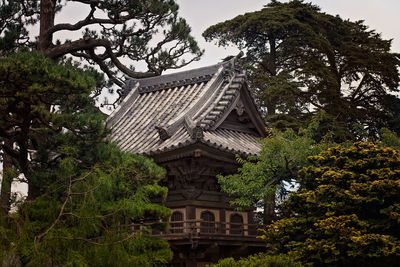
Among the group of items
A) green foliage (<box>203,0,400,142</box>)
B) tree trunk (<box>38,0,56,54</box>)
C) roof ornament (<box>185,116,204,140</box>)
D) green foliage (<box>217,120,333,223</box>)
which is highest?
green foliage (<box>203,0,400,142</box>)

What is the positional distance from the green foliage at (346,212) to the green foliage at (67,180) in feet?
15.3

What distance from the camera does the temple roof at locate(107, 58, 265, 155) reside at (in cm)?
1917

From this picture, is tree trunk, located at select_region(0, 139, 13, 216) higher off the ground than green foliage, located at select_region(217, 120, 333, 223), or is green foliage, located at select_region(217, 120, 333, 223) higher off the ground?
green foliage, located at select_region(217, 120, 333, 223)

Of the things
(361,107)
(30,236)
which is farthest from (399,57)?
(30,236)

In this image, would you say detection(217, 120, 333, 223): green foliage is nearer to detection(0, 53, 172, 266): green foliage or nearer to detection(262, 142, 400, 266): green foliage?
detection(262, 142, 400, 266): green foliage

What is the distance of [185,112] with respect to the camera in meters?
20.7

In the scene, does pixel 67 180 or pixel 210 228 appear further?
pixel 210 228

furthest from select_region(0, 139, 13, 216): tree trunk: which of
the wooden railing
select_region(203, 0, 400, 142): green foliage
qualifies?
select_region(203, 0, 400, 142): green foliage

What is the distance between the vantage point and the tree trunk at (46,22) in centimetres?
1517

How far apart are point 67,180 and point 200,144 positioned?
6.99 meters

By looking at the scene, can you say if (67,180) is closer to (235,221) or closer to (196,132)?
(196,132)

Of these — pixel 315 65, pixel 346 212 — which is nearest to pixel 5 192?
pixel 346 212

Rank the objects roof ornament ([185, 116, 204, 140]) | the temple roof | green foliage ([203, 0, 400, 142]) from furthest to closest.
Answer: green foliage ([203, 0, 400, 142]) < the temple roof < roof ornament ([185, 116, 204, 140])

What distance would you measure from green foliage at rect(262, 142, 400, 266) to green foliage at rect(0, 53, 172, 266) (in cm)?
468
